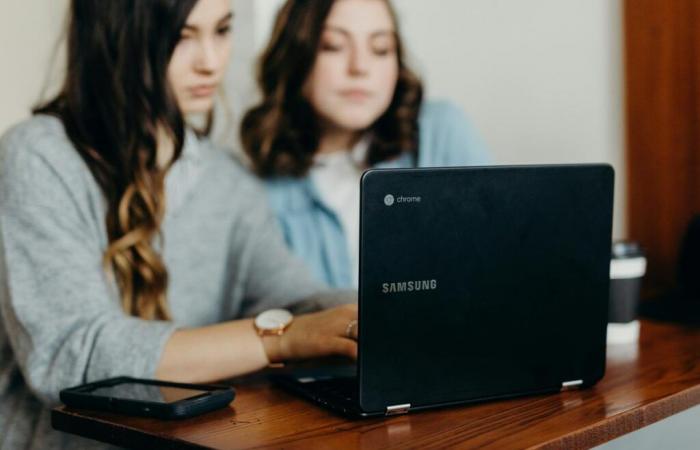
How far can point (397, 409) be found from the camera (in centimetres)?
95

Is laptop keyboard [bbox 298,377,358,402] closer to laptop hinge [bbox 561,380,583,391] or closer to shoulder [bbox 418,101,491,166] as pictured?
laptop hinge [bbox 561,380,583,391]

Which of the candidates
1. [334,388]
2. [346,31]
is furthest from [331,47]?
[334,388]

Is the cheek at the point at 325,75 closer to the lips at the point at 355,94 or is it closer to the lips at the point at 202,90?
the lips at the point at 355,94

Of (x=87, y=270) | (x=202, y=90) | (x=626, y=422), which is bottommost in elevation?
(x=626, y=422)

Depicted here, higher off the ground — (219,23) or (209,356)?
(219,23)

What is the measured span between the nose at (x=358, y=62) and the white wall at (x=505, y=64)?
0.50 meters

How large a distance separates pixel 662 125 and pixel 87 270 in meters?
1.30

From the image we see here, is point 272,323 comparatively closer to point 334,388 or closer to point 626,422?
point 334,388

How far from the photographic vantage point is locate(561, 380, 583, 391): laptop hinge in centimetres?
104

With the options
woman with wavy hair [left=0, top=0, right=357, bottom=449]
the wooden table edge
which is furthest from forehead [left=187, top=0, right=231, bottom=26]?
the wooden table edge

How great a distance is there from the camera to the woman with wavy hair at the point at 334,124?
6.07 feet

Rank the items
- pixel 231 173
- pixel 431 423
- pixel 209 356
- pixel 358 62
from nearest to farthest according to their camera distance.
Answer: pixel 431 423
pixel 209 356
pixel 231 173
pixel 358 62

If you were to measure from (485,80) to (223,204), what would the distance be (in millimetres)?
1026

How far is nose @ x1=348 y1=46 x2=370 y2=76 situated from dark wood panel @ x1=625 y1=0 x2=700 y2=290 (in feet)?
2.04
